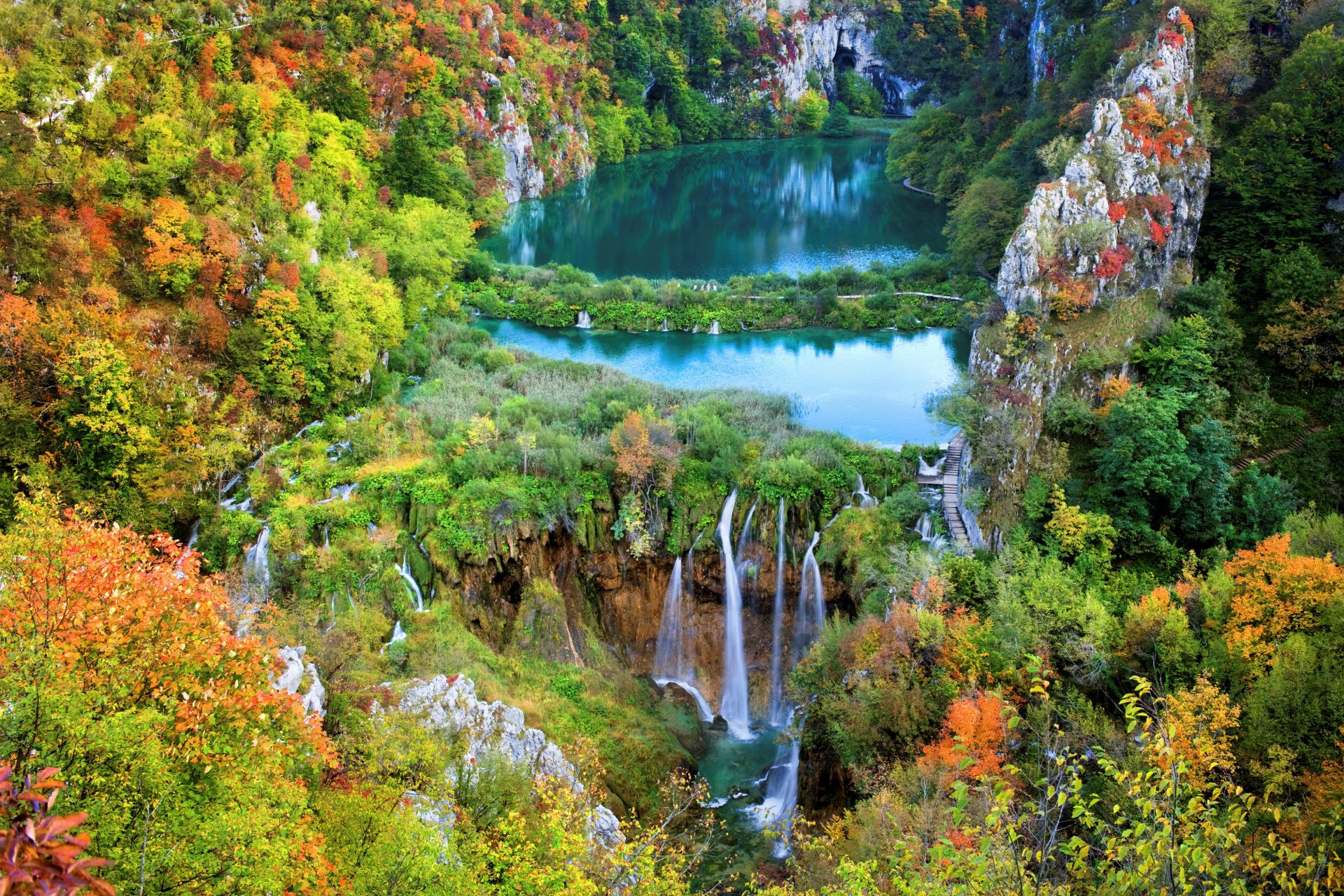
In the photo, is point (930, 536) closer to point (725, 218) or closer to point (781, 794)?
point (781, 794)

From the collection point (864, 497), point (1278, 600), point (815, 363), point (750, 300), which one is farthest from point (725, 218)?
point (1278, 600)

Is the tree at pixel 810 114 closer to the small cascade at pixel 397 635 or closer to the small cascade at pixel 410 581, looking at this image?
the small cascade at pixel 410 581

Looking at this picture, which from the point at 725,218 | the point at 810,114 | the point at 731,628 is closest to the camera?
the point at 731,628

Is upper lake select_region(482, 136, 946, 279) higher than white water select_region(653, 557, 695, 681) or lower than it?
higher

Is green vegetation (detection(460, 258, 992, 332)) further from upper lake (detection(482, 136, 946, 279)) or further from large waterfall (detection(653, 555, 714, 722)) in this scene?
large waterfall (detection(653, 555, 714, 722))

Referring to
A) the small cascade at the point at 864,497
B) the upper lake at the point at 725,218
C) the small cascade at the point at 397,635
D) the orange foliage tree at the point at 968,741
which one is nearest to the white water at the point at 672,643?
the small cascade at the point at 864,497

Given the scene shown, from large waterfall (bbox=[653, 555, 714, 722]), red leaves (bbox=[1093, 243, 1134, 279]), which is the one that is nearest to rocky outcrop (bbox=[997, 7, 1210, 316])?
red leaves (bbox=[1093, 243, 1134, 279])
